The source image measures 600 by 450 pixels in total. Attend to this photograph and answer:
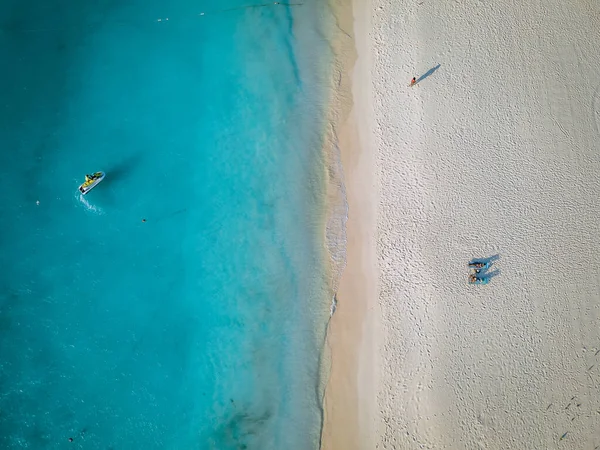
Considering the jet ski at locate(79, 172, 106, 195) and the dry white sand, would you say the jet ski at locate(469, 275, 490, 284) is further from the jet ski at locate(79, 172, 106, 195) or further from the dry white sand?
the jet ski at locate(79, 172, 106, 195)

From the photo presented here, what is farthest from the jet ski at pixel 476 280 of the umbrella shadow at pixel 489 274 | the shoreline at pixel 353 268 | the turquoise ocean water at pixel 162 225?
the turquoise ocean water at pixel 162 225

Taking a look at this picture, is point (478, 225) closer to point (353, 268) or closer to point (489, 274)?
point (489, 274)

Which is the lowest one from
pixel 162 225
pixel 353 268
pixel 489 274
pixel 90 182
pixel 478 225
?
pixel 489 274

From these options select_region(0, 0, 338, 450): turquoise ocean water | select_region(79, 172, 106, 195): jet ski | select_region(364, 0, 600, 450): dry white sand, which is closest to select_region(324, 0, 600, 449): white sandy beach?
select_region(364, 0, 600, 450): dry white sand

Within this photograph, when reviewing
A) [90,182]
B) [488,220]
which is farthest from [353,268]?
[90,182]

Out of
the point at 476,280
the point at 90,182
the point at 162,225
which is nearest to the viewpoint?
the point at 476,280

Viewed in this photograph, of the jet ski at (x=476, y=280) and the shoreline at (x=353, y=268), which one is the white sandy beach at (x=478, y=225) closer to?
the shoreline at (x=353, y=268)

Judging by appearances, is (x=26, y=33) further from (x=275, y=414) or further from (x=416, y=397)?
(x=416, y=397)
